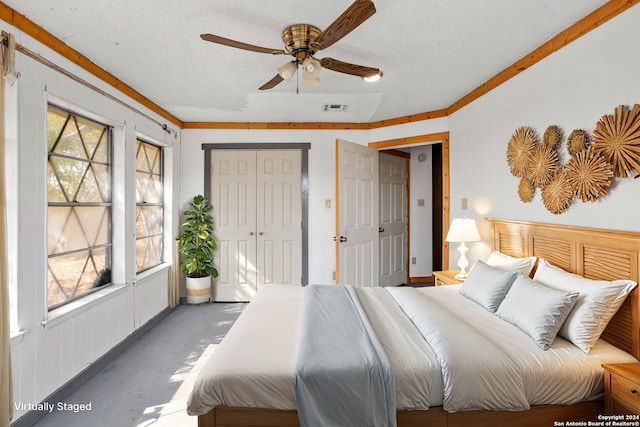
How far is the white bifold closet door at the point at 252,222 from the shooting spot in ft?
14.1

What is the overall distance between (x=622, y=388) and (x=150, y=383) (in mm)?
2884

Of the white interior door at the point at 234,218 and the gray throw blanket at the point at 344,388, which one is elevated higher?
the white interior door at the point at 234,218

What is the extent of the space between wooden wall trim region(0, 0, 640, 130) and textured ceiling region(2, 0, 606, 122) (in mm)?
51

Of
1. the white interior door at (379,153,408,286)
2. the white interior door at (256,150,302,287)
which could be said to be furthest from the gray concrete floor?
the white interior door at (379,153,408,286)

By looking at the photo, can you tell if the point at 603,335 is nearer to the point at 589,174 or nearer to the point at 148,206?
the point at 589,174

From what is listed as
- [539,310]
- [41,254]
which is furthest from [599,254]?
[41,254]

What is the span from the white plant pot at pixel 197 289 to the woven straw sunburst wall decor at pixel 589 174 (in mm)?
3923

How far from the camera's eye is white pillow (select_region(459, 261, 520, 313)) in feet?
7.07

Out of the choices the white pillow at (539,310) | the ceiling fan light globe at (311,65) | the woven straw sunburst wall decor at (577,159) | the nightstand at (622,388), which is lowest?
the nightstand at (622,388)

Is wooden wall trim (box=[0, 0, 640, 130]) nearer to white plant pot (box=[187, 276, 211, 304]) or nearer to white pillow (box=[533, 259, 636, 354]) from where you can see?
white pillow (box=[533, 259, 636, 354])

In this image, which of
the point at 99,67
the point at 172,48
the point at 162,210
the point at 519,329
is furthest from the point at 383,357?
the point at 162,210

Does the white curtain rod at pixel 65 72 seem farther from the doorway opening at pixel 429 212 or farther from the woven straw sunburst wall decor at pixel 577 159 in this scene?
the doorway opening at pixel 429 212

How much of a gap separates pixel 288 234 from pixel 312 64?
276 centimetres

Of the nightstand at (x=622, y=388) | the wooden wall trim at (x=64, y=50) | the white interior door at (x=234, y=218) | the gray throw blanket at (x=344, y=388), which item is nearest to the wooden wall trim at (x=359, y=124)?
the wooden wall trim at (x=64, y=50)
